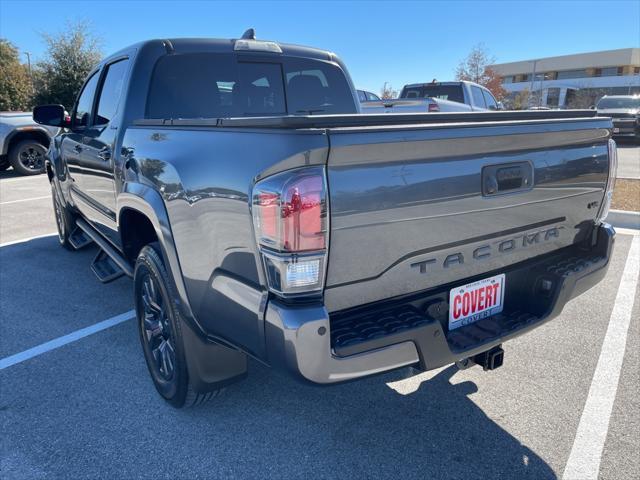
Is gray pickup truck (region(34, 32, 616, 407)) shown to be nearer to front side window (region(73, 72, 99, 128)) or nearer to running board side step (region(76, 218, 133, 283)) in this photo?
running board side step (region(76, 218, 133, 283))

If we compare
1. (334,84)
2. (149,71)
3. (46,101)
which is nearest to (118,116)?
(149,71)

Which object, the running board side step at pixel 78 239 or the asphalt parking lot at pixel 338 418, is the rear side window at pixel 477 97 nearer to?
the asphalt parking lot at pixel 338 418

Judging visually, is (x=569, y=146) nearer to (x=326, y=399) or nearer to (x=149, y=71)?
(x=326, y=399)

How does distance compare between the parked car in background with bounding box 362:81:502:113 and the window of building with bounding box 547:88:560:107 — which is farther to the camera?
the window of building with bounding box 547:88:560:107

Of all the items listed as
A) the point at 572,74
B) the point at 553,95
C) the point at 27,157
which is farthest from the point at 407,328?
the point at 572,74

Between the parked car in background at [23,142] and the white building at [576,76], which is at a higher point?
the white building at [576,76]

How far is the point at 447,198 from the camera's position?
1.98 meters

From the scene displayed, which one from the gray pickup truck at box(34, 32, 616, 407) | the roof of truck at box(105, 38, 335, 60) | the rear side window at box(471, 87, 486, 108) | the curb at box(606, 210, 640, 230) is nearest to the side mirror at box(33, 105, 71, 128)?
the roof of truck at box(105, 38, 335, 60)

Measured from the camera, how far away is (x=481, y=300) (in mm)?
2279

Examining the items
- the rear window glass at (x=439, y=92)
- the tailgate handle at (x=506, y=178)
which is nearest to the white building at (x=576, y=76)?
the rear window glass at (x=439, y=92)

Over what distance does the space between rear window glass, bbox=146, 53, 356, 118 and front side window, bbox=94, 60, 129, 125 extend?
1.32 feet

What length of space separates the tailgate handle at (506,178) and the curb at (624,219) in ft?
17.1

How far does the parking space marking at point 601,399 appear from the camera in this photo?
2.23 metres

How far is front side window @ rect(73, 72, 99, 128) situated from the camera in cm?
425
